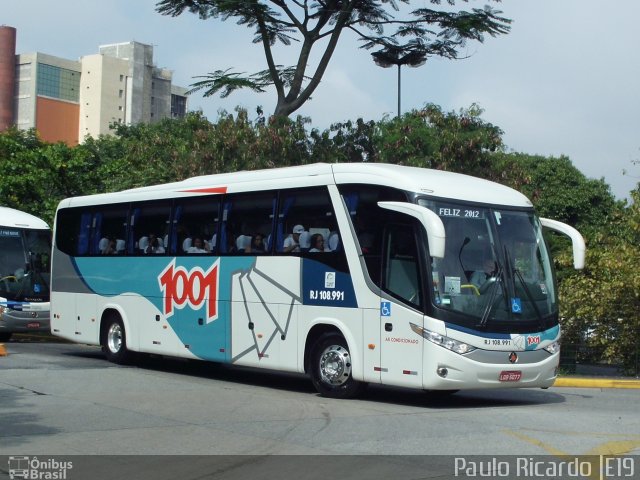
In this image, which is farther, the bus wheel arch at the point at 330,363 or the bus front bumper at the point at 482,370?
the bus wheel arch at the point at 330,363

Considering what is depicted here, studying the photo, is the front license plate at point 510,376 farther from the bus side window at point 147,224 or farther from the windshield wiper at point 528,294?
the bus side window at point 147,224

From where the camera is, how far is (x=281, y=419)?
11930 millimetres

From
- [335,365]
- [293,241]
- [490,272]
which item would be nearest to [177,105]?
[293,241]

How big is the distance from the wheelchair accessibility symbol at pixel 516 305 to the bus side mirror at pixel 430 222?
1644 millimetres

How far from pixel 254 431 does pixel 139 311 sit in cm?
820

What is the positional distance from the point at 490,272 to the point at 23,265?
16.2m

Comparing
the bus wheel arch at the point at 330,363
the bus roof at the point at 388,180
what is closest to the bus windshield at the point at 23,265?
the bus roof at the point at 388,180

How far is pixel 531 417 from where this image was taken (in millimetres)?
12422

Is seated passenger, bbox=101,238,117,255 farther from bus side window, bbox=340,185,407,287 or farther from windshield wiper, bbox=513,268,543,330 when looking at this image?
windshield wiper, bbox=513,268,543,330

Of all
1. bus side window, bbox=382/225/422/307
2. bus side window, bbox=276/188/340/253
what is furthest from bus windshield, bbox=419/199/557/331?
bus side window, bbox=276/188/340/253

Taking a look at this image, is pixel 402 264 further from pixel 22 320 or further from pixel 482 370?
pixel 22 320

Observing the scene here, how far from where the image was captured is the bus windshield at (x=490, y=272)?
42.9 feet

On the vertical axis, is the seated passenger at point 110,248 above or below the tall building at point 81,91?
below

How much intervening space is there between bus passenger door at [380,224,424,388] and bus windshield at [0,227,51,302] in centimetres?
1492
